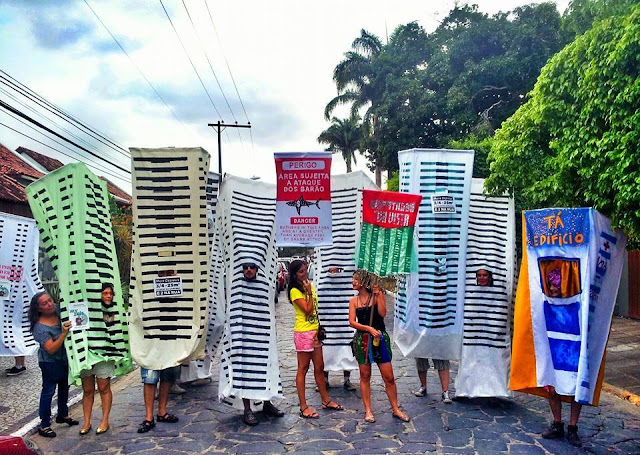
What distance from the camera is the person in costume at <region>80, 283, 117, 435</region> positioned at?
18.2ft

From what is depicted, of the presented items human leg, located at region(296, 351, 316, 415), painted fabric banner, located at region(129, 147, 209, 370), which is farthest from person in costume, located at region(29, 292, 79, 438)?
human leg, located at region(296, 351, 316, 415)

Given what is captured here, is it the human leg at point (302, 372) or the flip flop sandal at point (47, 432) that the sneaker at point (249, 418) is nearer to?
the human leg at point (302, 372)

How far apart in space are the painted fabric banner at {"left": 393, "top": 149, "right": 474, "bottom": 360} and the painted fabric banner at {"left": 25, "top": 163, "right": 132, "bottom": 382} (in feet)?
10.9

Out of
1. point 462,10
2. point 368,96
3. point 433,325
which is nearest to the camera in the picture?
point 433,325

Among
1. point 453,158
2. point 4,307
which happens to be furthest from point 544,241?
point 4,307

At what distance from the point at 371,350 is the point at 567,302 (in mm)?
2064

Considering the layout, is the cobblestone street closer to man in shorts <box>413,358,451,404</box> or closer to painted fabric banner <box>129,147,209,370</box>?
man in shorts <box>413,358,451,404</box>

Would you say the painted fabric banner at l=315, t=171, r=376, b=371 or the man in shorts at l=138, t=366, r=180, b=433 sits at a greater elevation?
the painted fabric banner at l=315, t=171, r=376, b=371

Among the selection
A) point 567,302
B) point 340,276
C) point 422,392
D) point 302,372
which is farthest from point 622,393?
point 302,372

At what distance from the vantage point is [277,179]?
5.89 metres

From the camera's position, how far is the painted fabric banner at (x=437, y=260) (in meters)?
6.34

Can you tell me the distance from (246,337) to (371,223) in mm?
1919

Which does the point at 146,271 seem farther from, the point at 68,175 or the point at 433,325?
the point at 433,325

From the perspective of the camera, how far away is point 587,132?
5.30 meters
